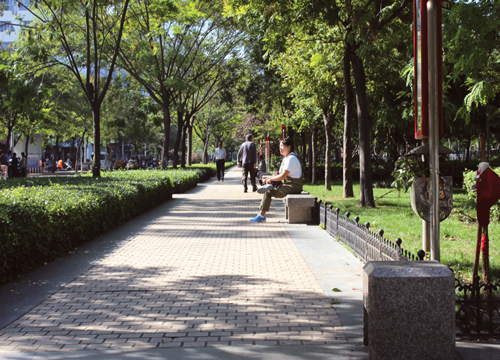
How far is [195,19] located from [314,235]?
14976mm

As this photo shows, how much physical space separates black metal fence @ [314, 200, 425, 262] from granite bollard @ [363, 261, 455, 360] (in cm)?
84

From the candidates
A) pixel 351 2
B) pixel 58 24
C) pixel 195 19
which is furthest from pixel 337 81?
pixel 58 24

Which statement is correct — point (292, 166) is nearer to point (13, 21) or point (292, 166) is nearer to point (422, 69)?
point (422, 69)

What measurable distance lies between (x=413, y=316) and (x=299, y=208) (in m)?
7.81

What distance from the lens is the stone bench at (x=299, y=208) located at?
11.2 m

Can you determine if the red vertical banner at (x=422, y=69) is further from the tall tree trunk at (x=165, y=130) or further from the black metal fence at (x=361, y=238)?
the tall tree trunk at (x=165, y=130)

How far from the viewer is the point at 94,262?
7.14 metres

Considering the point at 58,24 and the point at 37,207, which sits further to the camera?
the point at 58,24

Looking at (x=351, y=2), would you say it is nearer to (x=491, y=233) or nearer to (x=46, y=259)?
(x=491, y=233)

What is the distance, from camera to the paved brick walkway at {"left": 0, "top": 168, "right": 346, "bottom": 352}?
162 inches

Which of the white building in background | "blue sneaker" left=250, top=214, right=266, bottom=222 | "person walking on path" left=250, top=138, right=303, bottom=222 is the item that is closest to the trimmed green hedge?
"blue sneaker" left=250, top=214, right=266, bottom=222

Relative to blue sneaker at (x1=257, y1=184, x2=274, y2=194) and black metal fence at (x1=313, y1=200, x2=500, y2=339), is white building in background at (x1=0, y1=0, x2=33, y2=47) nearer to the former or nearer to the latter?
blue sneaker at (x1=257, y1=184, x2=274, y2=194)

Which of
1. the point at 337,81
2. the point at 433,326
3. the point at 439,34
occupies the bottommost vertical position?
the point at 433,326

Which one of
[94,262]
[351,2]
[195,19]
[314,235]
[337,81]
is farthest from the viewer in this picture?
[195,19]
